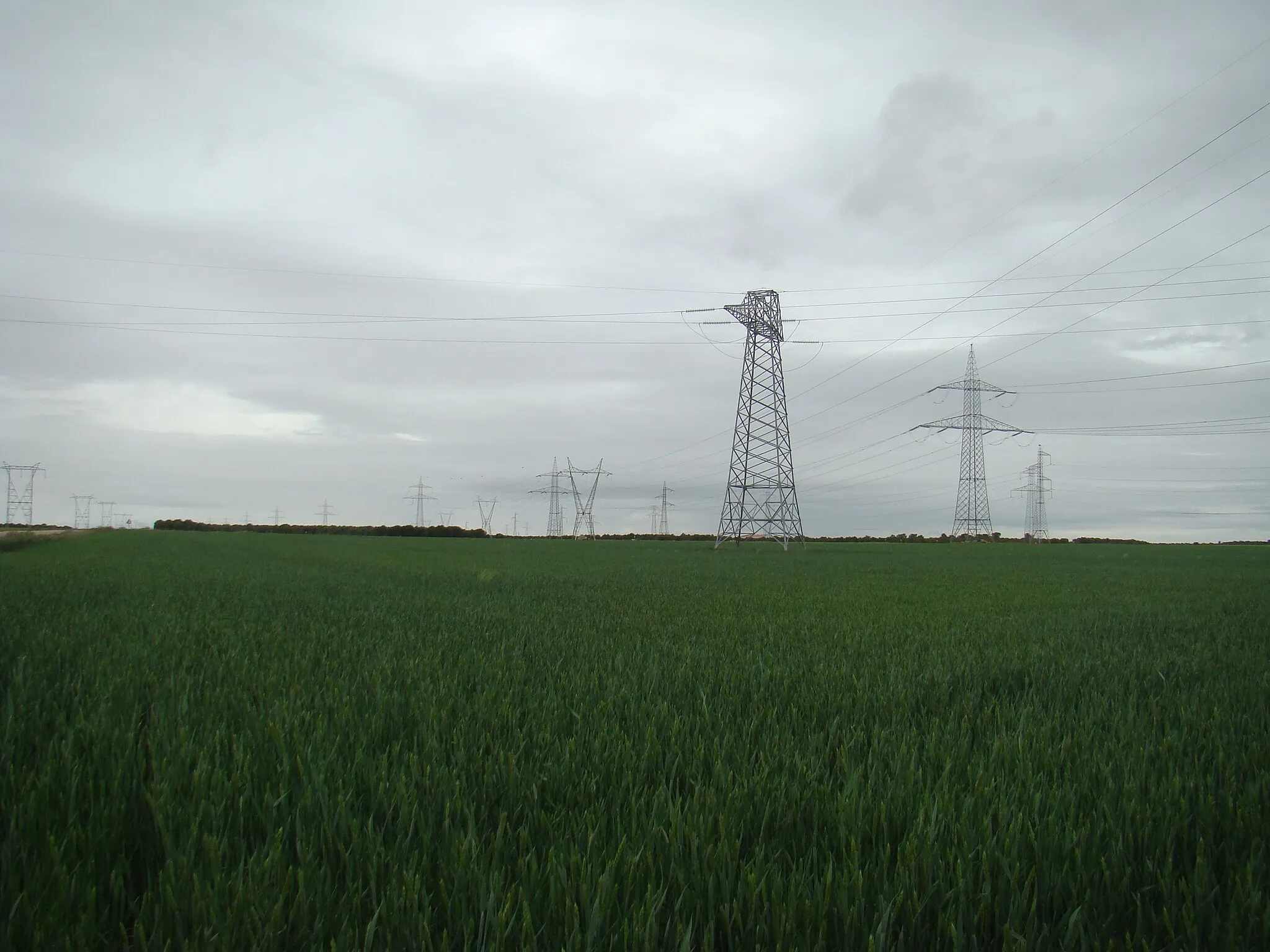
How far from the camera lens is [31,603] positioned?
7488 mm

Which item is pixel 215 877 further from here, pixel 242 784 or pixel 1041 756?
pixel 1041 756

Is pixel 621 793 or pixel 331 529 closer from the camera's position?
pixel 621 793

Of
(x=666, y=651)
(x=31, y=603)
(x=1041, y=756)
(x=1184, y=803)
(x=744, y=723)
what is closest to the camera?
(x=1184, y=803)

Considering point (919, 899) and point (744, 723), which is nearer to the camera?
point (919, 899)

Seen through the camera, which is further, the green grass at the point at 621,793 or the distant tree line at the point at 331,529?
the distant tree line at the point at 331,529

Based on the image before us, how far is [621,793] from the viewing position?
226 centimetres

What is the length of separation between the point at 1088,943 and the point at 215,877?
6.51ft

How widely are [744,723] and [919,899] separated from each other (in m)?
1.55

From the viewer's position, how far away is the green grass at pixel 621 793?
5.11 feet

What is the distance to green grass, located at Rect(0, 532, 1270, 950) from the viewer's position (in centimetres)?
156

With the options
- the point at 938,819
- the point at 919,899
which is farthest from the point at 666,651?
the point at 919,899

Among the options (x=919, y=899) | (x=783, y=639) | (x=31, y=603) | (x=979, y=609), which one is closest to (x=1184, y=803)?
(x=919, y=899)

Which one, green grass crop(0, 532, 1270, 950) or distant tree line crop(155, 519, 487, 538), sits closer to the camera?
green grass crop(0, 532, 1270, 950)

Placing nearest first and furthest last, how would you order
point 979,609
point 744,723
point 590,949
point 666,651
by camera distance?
point 590,949 → point 744,723 → point 666,651 → point 979,609
